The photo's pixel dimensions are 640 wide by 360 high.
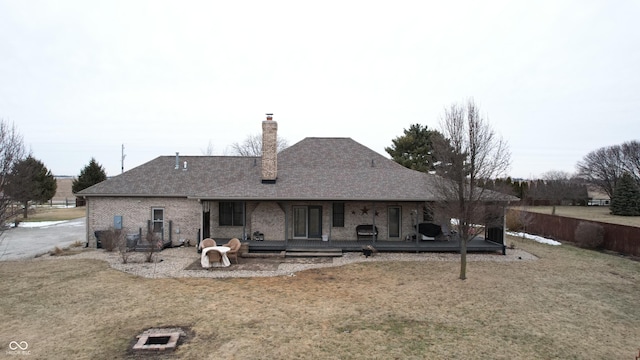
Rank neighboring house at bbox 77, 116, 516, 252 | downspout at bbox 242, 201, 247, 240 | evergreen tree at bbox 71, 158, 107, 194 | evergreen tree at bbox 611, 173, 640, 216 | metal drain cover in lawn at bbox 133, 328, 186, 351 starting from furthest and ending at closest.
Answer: evergreen tree at bbox 71, 158, 107, 194
evergreen tree at bbox 611, 173, 640, 216
neighboring house at bbox 77, 116, 516, 252
downspout at bbox 242, 201, 247, 240
metal drain cover in lawn at bbox 133, 328, 186, 351

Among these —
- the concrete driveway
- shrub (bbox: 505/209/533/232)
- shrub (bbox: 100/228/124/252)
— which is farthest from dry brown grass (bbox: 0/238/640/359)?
shrub (bbox: 505/209/533/232)

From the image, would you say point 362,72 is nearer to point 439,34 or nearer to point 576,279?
point 439,34

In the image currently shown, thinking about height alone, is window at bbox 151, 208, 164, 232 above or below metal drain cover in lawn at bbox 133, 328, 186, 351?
above

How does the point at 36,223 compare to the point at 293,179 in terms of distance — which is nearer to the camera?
the point at 293,179

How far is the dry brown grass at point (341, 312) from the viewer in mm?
6656

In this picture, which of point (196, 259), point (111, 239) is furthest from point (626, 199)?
point (111, 239)

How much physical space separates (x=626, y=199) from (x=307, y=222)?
42.5m

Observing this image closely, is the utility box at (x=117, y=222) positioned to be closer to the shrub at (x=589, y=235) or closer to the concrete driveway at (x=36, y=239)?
the concrete driveway at (x=36, y=239)

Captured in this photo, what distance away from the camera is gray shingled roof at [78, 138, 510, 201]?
1594cm

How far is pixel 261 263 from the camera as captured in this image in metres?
14.2

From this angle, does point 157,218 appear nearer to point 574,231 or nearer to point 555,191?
point 574,231

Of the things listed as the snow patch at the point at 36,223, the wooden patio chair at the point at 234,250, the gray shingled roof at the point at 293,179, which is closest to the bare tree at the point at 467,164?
the gray shingled roof at the point at 293,179

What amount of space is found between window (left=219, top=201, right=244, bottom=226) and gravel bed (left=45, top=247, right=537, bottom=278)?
215cm

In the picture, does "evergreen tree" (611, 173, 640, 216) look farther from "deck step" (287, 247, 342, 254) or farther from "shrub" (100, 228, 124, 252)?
"shrub" (100, 228, 124, 252)
